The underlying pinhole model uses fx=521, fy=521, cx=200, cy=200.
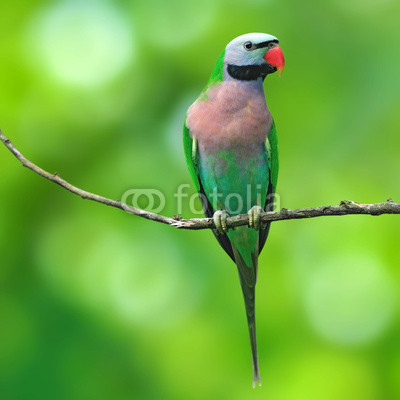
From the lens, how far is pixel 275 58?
14.1ft

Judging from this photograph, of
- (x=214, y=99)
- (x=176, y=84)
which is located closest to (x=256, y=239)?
(x=214, y=99)

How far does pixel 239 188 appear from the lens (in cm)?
453

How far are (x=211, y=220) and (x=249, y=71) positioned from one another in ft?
4.52

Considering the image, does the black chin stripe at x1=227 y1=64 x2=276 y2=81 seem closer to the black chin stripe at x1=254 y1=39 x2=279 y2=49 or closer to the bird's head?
the bird's head

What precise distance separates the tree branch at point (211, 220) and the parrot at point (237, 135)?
1.84ft

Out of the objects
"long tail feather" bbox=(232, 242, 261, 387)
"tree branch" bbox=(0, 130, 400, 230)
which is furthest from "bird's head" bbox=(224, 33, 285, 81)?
"long tail feather" bbox=(232, 242, 261, 387)

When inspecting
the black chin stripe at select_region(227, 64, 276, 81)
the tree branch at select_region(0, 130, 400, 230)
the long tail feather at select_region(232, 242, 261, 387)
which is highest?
Result: the black chin stripe at select_region(227, 64, 276, 81)

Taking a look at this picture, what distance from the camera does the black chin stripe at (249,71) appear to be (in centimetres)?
437

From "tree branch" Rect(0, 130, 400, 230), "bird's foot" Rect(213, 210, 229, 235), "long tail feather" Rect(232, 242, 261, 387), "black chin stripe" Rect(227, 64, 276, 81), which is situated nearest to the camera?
"tree branch" Rect(0, 130, 400, 230)

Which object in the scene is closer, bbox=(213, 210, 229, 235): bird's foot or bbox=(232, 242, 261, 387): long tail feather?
bbox=(213, 210, 229, 235): bird's foot

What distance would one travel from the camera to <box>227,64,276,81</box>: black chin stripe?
4.37 m

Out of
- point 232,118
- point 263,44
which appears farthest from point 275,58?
point 232,118

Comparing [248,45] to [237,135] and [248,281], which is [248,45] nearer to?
[237,135]

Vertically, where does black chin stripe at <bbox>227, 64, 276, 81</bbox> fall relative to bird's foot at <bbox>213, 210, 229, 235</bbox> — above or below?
above
